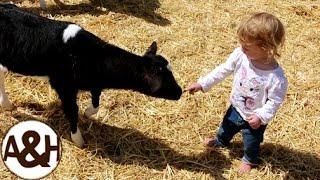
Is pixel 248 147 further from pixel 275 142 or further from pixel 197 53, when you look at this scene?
pixel 197 53

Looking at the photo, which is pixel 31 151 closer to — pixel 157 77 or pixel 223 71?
pixel 157 77

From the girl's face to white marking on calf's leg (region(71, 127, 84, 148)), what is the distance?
68.7 inches

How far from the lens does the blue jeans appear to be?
14.1 ft

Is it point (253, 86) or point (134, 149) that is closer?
point (253, 86)

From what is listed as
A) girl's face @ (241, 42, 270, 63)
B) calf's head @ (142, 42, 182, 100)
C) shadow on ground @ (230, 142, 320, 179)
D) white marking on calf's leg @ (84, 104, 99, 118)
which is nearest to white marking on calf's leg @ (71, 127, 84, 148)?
white marking on calf's leg @ (84, 104, 99, 118)

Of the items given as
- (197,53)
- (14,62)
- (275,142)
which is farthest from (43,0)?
(275,142)

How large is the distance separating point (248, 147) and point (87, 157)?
1.50m

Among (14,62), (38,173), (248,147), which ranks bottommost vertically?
(38,173)

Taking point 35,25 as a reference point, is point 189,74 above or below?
below

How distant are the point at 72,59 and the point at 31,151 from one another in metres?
0.89

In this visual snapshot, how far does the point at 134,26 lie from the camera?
6.91m

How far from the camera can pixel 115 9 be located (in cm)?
739

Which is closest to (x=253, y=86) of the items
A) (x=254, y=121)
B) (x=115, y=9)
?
(x=254, y=121)

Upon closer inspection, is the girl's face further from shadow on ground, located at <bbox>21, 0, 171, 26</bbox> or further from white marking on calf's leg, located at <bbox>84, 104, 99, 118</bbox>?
shadow on ground, located at <bbox>21, 0, 171, 26</bbox>
